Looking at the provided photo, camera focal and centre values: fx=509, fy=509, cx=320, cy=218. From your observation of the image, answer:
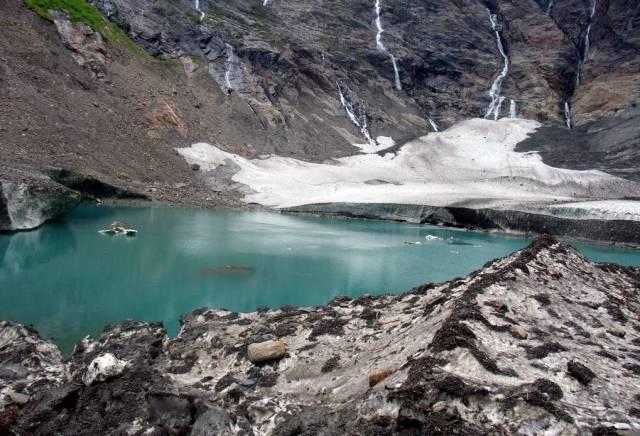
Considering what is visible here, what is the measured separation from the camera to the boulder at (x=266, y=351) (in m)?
5.21

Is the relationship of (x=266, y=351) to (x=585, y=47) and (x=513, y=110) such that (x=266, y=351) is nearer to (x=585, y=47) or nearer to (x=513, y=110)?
(x=513, y=110)

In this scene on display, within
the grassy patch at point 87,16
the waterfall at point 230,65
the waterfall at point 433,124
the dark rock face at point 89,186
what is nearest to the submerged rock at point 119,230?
the dark rock face at point 89,186

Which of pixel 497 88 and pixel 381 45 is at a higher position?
pixel 381 45

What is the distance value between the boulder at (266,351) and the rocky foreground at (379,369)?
0.05ft

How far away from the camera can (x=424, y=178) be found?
3809 centimetres

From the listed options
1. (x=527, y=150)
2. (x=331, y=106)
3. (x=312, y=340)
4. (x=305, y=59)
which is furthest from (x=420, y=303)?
(x=305, y=59)

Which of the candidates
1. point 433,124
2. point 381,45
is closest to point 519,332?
point 433,124

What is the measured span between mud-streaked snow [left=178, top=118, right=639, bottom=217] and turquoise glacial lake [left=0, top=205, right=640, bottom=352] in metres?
6.14

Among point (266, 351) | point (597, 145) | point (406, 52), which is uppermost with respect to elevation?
point (406, 52)

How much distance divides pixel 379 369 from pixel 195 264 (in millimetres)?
11341

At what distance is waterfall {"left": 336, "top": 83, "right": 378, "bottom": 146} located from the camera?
46.8 metres

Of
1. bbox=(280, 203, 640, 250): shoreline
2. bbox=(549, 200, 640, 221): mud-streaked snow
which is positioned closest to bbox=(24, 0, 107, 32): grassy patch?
bbox=(280, 203, 640, 250): shoreline

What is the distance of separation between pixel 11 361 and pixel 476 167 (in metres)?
38.4

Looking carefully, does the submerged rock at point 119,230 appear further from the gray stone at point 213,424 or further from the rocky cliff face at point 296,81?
the gray stone at point 213,424
